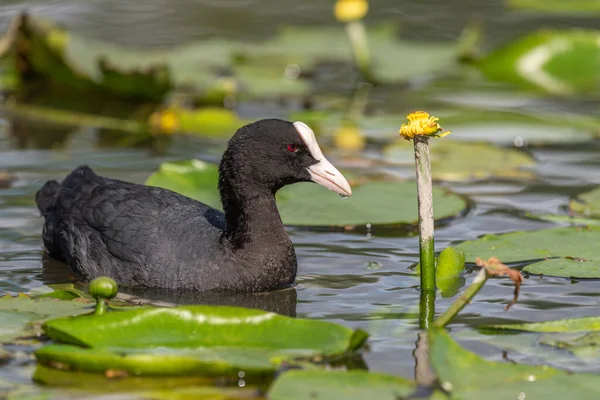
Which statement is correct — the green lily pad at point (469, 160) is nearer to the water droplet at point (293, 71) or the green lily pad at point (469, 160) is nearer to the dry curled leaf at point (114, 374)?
the water droplet at point (293, 71)

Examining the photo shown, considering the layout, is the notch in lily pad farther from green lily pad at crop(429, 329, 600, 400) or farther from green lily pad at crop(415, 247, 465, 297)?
green lily pad at crop(415, 247, 465, 297)

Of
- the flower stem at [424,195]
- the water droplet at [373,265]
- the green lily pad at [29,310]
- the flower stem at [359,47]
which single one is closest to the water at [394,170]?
the water droplet at [373,265]

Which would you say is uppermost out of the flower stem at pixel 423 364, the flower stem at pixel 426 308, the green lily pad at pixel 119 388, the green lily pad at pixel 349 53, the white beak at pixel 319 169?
the green lily pad at pixel 349 53

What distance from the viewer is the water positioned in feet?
15.9

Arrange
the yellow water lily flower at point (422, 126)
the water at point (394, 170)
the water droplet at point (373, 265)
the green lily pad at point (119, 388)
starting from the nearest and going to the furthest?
the green lily pad at point (119, 388) < the yellow water lily flower at point (422, 126) < the water at point (394, 170) < the water droplet at point (373, 265)

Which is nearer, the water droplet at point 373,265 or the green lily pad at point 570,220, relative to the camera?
the water droplet at point 373,265

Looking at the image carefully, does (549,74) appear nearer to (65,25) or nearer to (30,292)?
(65,25)

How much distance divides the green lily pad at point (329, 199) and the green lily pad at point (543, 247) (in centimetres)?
60

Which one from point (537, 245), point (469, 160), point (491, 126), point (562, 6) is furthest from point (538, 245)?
point (562, 6)

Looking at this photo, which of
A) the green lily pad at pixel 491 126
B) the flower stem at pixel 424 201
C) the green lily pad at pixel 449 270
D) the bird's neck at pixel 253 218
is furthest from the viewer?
the green lily pad at pixel 491 126

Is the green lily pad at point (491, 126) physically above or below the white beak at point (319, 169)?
above

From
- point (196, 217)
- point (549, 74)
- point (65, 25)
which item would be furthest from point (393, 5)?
point (196, 217)

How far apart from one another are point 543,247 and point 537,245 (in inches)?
1.5

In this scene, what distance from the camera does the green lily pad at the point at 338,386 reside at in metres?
3.56
